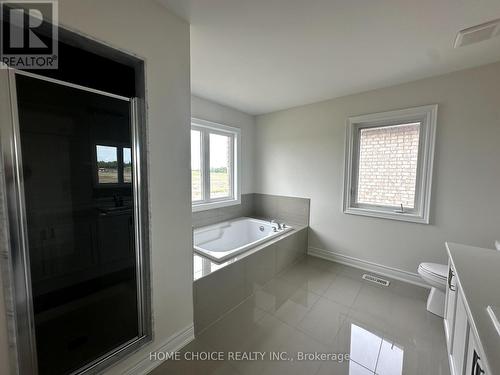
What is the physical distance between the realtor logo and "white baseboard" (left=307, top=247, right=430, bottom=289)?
132 inches

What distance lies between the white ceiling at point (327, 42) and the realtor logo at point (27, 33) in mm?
651

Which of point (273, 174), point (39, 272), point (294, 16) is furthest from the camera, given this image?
point (273, 174)

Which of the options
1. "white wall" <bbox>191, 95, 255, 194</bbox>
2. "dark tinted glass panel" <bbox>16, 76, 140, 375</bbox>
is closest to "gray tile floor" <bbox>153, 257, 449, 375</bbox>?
"dark tinted glass panel" <bbox>16, 76, 140, 375</bbox>

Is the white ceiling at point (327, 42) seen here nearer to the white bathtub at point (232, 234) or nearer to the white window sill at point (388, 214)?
the white window sill at point (388, 214)

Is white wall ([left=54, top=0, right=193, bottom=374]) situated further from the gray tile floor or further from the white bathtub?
the white bathtub

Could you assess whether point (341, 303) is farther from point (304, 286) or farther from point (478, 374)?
point (478, 374)

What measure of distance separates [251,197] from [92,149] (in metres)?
2.77

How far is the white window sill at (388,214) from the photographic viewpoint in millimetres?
2307

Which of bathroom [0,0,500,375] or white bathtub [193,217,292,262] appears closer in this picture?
bathroom [0,0,500,375]

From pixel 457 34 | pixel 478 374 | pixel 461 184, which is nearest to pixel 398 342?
pixel 478 374

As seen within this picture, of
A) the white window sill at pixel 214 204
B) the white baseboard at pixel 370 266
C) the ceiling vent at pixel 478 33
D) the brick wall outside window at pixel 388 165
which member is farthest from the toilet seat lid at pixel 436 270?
the white window sill at pixel 214 204

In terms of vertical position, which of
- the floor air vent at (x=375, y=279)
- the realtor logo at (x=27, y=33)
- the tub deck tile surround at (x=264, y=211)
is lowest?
the floor air vent at (x=375, y=279)

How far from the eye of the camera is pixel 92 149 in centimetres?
124

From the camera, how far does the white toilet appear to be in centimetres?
184
